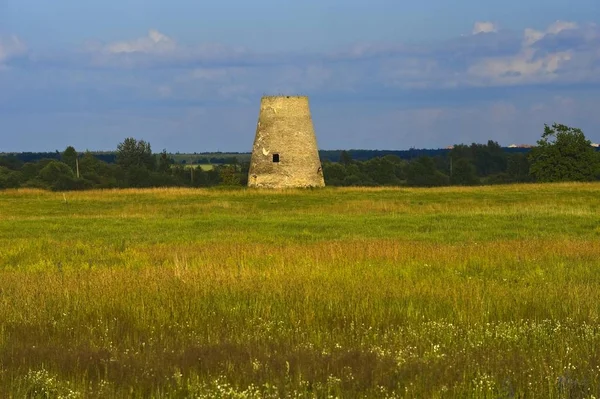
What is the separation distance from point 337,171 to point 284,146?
49466mm

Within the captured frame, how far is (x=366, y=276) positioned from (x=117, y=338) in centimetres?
534

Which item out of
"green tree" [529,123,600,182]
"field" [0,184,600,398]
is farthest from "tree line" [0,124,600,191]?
"field" [0,184,600,398]

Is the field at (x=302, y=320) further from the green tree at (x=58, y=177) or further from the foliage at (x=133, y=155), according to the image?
the foliage at (x=133, y=155)

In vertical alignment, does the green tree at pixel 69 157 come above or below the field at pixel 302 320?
above

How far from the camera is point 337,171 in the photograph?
102125 mm

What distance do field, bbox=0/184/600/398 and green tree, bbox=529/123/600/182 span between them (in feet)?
170

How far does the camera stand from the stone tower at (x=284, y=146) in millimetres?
52938

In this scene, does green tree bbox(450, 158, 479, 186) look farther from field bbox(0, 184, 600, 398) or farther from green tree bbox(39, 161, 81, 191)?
field bbox(0, 184, 600, 398)

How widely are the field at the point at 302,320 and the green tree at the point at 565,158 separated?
A: 5190 cm

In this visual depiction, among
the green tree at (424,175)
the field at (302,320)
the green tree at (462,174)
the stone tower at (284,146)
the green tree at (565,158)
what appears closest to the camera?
the field at (302,320)

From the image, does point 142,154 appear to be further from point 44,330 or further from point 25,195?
point 44,330

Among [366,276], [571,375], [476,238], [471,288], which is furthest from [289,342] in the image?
[476,238]

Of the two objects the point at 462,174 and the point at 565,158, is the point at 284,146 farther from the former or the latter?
the point at 462,174

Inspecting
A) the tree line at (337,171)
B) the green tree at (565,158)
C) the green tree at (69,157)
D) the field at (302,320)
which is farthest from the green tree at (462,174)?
the field at (302,320)
